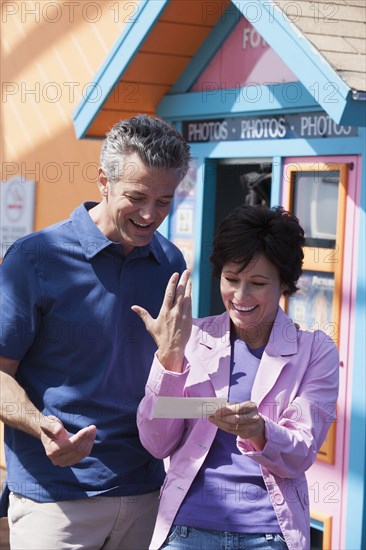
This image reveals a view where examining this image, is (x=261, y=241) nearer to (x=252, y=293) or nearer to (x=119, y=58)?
(x=252, y=293)

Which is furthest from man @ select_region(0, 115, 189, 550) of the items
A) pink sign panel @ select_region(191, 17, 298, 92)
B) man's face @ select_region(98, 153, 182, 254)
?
pink sign panel @ select_region(191, 17, 298, 92)

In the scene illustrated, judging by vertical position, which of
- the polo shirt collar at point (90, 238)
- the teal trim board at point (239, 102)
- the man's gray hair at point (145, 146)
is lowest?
the polo shirt collar at point (90, 238)

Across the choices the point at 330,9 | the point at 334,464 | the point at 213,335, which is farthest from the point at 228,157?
the point at 213,335

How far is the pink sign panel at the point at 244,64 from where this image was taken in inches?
213

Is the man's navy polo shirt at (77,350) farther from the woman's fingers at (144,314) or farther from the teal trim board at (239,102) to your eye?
the teal trim board at (239,102)

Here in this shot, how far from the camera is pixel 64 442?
2736 millimetres

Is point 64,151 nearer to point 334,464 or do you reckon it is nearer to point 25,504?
point 334,464

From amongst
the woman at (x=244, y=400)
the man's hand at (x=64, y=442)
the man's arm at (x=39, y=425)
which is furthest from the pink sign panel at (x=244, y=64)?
the man's hand at (x=64, y=442)

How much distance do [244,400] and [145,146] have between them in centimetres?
77

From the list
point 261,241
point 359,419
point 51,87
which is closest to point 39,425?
point 261,241

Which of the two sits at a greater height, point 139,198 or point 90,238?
point 139,198

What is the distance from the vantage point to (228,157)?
5723 millimetres

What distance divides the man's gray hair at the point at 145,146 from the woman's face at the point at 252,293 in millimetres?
335

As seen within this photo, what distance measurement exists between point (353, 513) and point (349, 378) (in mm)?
633
